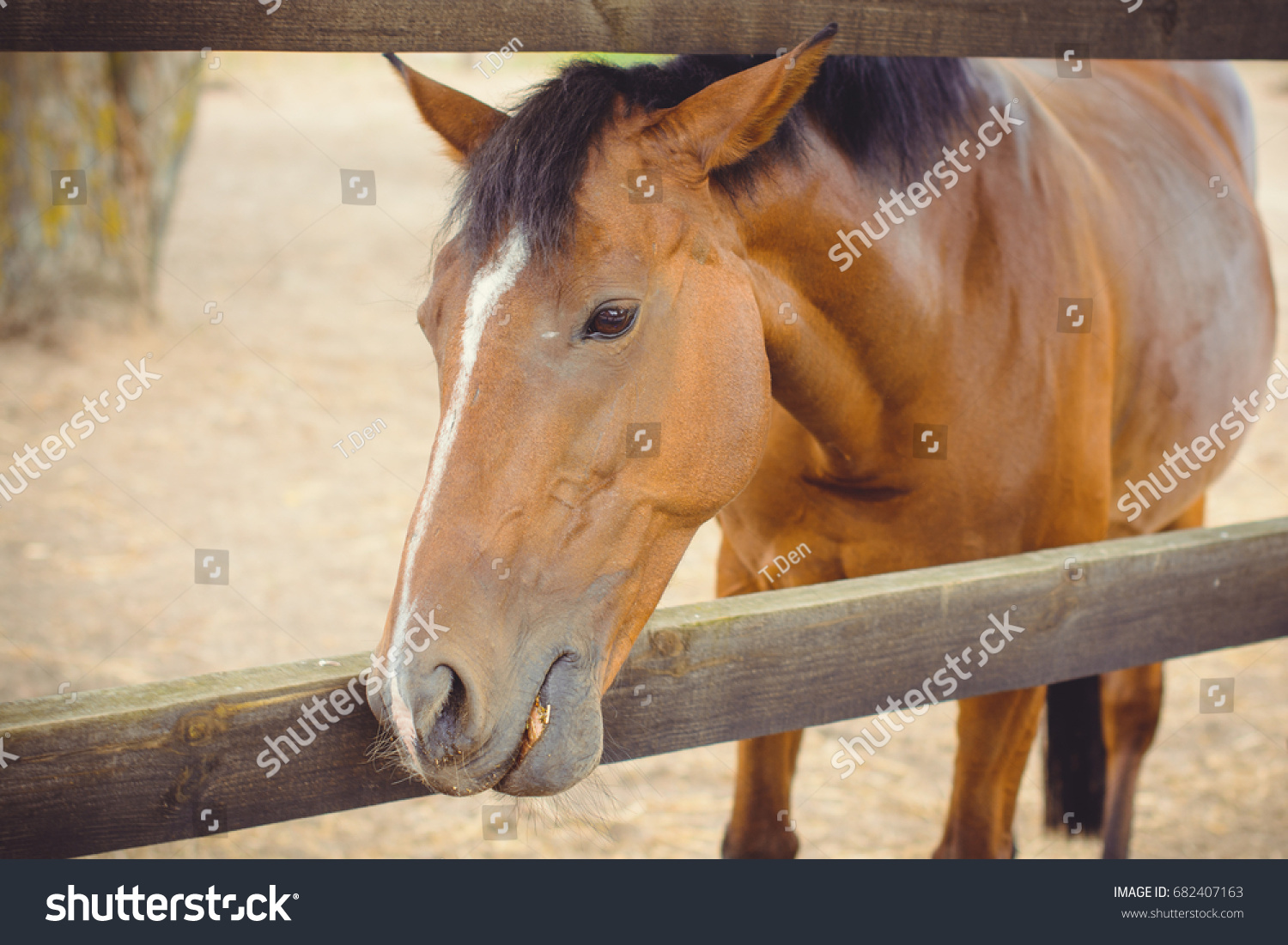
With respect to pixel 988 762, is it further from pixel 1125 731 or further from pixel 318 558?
pixel 318 558

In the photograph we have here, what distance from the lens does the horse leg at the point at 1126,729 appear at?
3281mm

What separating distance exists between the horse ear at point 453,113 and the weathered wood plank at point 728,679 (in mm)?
879

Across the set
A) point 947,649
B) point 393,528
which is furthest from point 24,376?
point 947,649

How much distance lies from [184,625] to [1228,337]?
417 centimetres

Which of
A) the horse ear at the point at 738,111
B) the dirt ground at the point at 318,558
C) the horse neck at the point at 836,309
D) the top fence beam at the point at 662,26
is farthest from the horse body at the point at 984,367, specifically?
the dirt ground at the point at 318,558

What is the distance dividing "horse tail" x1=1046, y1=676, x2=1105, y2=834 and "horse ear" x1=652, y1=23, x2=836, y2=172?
91.3 inches

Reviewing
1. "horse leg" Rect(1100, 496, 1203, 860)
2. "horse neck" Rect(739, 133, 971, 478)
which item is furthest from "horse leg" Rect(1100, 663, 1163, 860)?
"horse neck" Rect(739, 133, 971, 478)

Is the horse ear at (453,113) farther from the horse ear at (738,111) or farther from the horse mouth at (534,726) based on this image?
the horse mouth at (534,726)

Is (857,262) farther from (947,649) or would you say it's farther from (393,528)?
(393,528)

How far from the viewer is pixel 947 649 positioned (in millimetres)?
1664

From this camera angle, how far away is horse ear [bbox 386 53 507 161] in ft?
5.52

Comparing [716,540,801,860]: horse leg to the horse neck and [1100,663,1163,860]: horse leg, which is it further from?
[1100,663,1163,860]: horse leg

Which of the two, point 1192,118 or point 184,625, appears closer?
point 1192,118

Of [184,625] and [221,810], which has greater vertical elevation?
[184,625]
